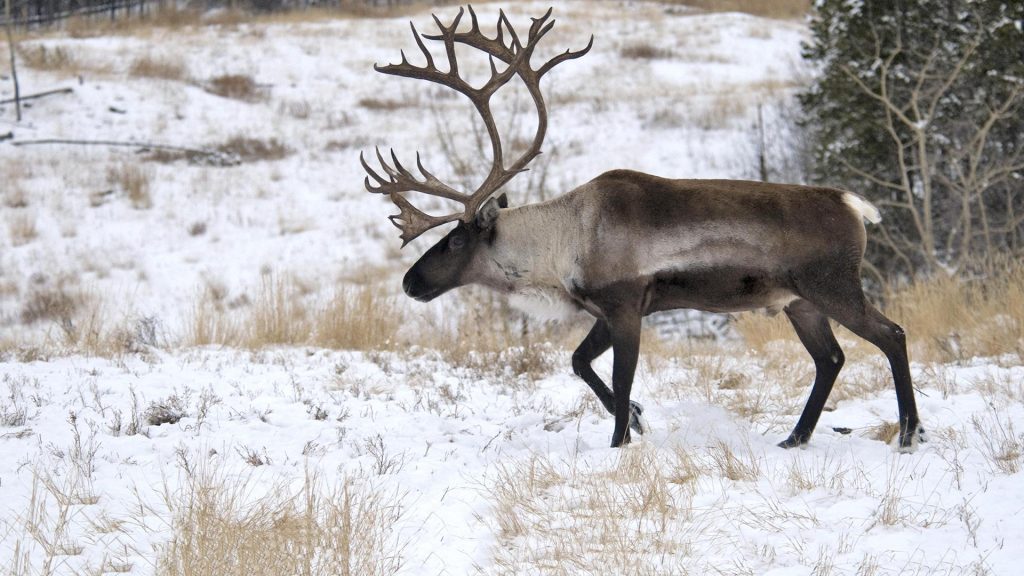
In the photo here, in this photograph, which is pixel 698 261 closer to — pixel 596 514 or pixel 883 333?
pixel 883 333

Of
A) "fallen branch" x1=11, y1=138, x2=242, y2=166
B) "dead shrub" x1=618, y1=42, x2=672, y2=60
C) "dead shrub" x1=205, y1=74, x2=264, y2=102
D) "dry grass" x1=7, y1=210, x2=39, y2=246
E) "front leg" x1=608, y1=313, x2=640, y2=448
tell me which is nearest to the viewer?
"front leg" x1=608, y1=313, x2=640, y2=448

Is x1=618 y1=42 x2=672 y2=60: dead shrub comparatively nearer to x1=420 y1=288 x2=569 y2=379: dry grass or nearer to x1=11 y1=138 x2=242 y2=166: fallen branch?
x1=11 y1=138 x2=242 y2=166: fallen branch

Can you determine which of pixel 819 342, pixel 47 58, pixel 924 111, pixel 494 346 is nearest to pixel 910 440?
pixel 819 342

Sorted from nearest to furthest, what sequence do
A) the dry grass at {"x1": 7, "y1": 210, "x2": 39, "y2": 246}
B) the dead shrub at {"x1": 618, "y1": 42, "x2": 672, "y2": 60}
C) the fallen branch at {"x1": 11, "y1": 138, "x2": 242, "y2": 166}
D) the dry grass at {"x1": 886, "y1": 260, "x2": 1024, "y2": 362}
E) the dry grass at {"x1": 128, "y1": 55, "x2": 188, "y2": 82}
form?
the dry grass at {"x1": 886, "y1": 260, "x2": 1024, "y2": 362}
the dry grass at {"x1": 7, "y1": 210, "x2": 39, "y2": 246}
the fallen branch at {"x1": 11, "y1": 138, "x2": 242, "y2": 166}
the dry grass at {"x1": 128, "y1": 55, "x2": 188, "y2": 82}
the dead shrub at {"x1": 618, "y1": 42, "x2": 672, "y2": 60}

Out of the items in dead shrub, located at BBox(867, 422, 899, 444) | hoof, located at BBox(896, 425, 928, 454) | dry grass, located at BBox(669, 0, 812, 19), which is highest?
dry grass, located at BBox(669, 0, 812, 19)

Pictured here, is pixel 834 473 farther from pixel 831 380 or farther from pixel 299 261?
pixel 299 261

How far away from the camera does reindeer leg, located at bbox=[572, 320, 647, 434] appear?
542cm

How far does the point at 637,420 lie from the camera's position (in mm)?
5340

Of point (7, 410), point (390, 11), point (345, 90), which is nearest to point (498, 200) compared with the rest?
point (7, 410)

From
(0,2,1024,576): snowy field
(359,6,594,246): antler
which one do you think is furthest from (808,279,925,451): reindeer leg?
(359,6,594,246): antler

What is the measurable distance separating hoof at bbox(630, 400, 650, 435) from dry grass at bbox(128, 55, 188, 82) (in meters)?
23.3

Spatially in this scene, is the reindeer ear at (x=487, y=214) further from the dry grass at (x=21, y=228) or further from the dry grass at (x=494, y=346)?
the dry grass at (x=21, y=228)

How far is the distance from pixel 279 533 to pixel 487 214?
8.71 feet

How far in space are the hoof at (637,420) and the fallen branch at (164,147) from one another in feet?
51.9
